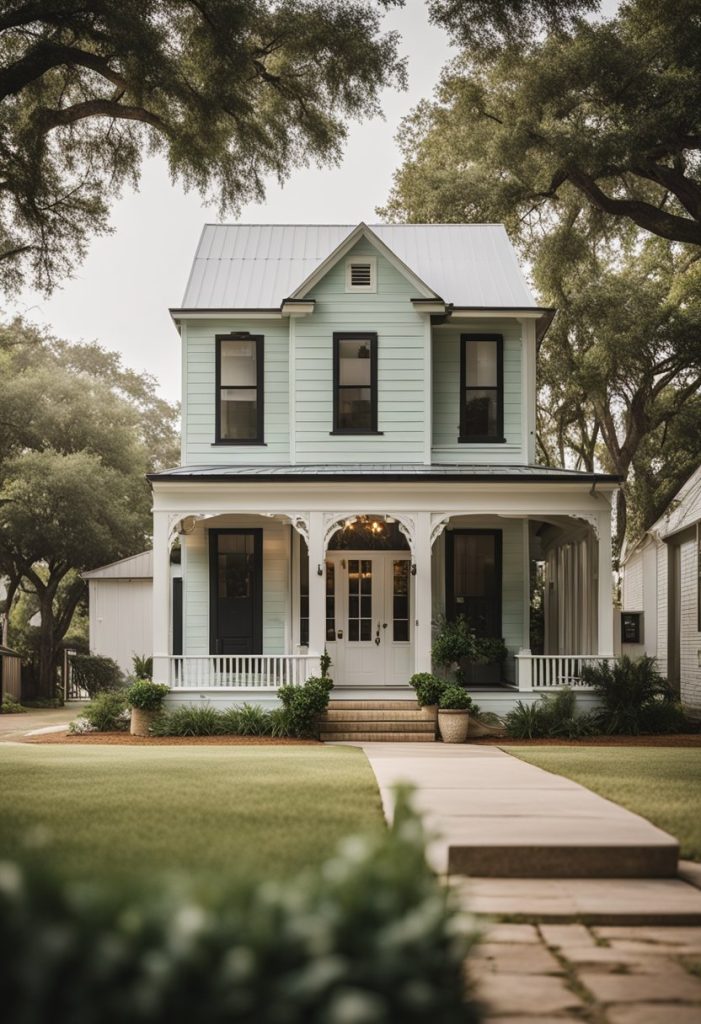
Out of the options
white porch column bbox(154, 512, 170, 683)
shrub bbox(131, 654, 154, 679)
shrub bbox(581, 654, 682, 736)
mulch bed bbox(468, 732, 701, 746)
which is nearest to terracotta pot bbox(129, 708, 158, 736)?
white porch column bbox(154, 512, 170, 683)

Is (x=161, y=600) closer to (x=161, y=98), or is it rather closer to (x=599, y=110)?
(x=161, y=98)

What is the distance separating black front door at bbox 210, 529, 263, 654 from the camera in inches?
813

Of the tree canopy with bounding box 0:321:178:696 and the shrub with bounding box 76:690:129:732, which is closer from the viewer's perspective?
the shrub with bounding box 76:690:129:732

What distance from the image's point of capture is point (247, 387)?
840 inches

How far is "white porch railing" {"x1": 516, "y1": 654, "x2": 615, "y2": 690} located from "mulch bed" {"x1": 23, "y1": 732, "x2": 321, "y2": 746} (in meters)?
3.66

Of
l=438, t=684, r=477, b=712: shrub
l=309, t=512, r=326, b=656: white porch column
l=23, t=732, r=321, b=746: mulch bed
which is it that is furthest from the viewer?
l=309, t=512, r=326, b=656: white porch column

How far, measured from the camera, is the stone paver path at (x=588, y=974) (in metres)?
4.37

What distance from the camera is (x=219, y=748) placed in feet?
50.9

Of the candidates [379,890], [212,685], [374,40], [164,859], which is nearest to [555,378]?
[212,685]

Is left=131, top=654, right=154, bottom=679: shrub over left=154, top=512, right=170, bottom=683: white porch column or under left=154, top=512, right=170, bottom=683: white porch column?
under

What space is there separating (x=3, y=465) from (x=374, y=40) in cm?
2324

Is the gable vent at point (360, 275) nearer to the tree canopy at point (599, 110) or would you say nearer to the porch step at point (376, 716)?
the tree canopy at point (599, 110)

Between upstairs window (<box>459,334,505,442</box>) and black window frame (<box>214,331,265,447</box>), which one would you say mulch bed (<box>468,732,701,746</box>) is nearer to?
upstairs window (<box>459,334,505,442</box>)

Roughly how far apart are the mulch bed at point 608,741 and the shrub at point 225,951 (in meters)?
14.9
